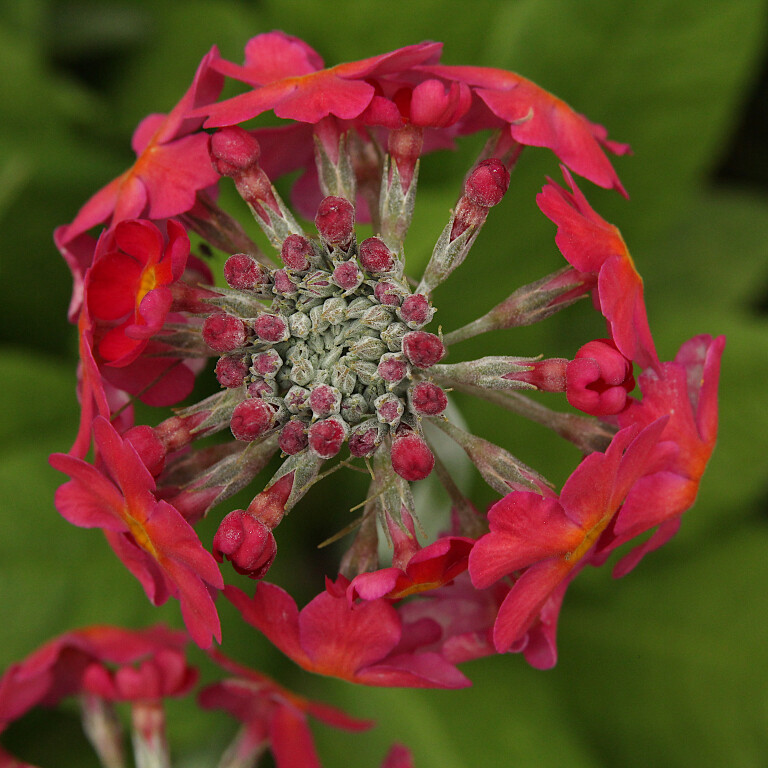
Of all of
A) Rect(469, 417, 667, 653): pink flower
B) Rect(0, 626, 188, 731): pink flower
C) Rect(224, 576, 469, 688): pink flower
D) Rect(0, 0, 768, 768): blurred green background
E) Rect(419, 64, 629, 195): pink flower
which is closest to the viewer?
Rect(469, 417, 667, 653): pink flower

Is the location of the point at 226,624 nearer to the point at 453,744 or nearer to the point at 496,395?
the point at 453,744

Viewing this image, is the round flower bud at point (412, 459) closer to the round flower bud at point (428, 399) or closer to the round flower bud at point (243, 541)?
the round flower bud at point (428, 399)

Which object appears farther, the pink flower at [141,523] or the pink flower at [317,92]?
the pink flower at [317,92]

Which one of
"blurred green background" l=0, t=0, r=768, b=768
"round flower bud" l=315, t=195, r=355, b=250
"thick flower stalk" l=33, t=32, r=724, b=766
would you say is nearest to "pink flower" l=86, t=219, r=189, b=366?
"thick flower stalk" l=33, t=32, r=724, b=766

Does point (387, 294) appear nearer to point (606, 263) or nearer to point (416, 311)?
point (416, 311)

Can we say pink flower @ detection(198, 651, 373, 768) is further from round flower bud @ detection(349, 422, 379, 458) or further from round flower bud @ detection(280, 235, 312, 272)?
round flower bud @ detection(280, 235, 312, 272)

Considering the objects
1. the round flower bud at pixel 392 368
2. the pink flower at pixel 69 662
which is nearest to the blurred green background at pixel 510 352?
the pink flower at pixel 69 662
